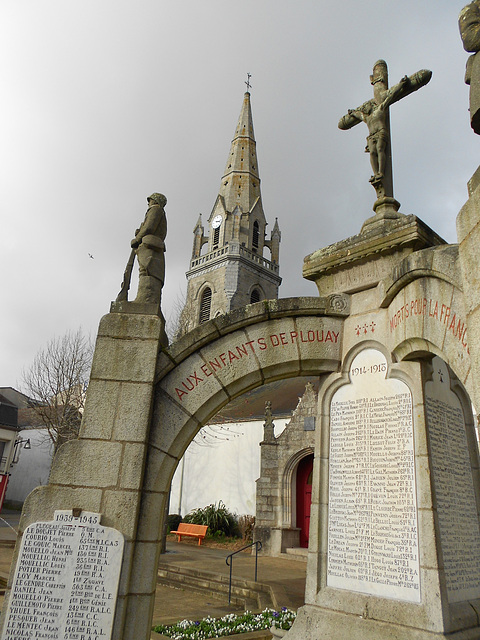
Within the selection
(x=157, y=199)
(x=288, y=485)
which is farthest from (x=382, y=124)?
(x=288, y=485)

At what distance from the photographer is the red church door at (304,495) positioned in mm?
15492

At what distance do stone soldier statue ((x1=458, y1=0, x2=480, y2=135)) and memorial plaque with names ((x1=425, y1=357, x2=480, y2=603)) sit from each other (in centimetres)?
262

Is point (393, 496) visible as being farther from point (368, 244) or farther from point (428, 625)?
point (368, 244)

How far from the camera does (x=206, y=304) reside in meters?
50.5

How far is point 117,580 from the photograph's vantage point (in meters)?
4.03

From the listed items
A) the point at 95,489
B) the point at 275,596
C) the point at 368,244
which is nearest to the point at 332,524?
the point at 95,489

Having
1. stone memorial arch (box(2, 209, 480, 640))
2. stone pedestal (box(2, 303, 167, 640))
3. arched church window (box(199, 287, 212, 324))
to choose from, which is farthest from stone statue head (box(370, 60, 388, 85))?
arched church window (box(199, 287, 212, 324))

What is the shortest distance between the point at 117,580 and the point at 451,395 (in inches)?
145

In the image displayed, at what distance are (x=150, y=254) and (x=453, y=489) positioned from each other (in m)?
3.82

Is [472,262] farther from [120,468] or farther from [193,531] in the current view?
[193,531]

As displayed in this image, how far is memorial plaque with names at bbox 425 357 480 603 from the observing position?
4254 millimetres

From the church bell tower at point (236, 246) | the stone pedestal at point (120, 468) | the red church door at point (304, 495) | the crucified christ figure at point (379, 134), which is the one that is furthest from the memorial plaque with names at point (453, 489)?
the church bell tower at point (236, 246)

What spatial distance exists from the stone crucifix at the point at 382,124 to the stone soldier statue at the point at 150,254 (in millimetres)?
2482

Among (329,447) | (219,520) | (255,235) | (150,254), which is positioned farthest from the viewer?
(255,235)
